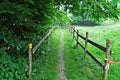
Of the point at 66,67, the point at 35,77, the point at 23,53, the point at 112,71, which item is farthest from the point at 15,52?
the point at 112,71

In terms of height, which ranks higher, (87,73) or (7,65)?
(7,65)

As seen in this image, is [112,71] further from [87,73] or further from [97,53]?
[97,53]

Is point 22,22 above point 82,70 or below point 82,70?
above

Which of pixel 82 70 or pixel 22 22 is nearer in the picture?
pixel 22 22

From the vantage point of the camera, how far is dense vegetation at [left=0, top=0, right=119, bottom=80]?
6.58 m

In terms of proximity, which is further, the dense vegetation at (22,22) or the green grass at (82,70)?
the green grass at (82,70)

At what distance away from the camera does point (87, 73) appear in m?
8.18

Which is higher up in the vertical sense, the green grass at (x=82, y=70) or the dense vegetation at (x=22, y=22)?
the dense vegetation at (x=22, y=22)

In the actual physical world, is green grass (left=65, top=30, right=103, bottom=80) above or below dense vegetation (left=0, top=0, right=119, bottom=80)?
below

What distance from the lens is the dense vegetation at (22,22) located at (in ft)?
21.6

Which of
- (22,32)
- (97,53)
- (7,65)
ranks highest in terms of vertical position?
(22,32)

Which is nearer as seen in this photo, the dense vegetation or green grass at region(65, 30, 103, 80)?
the dense vegetation

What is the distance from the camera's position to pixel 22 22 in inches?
300

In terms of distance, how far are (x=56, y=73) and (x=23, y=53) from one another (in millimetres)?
1346
